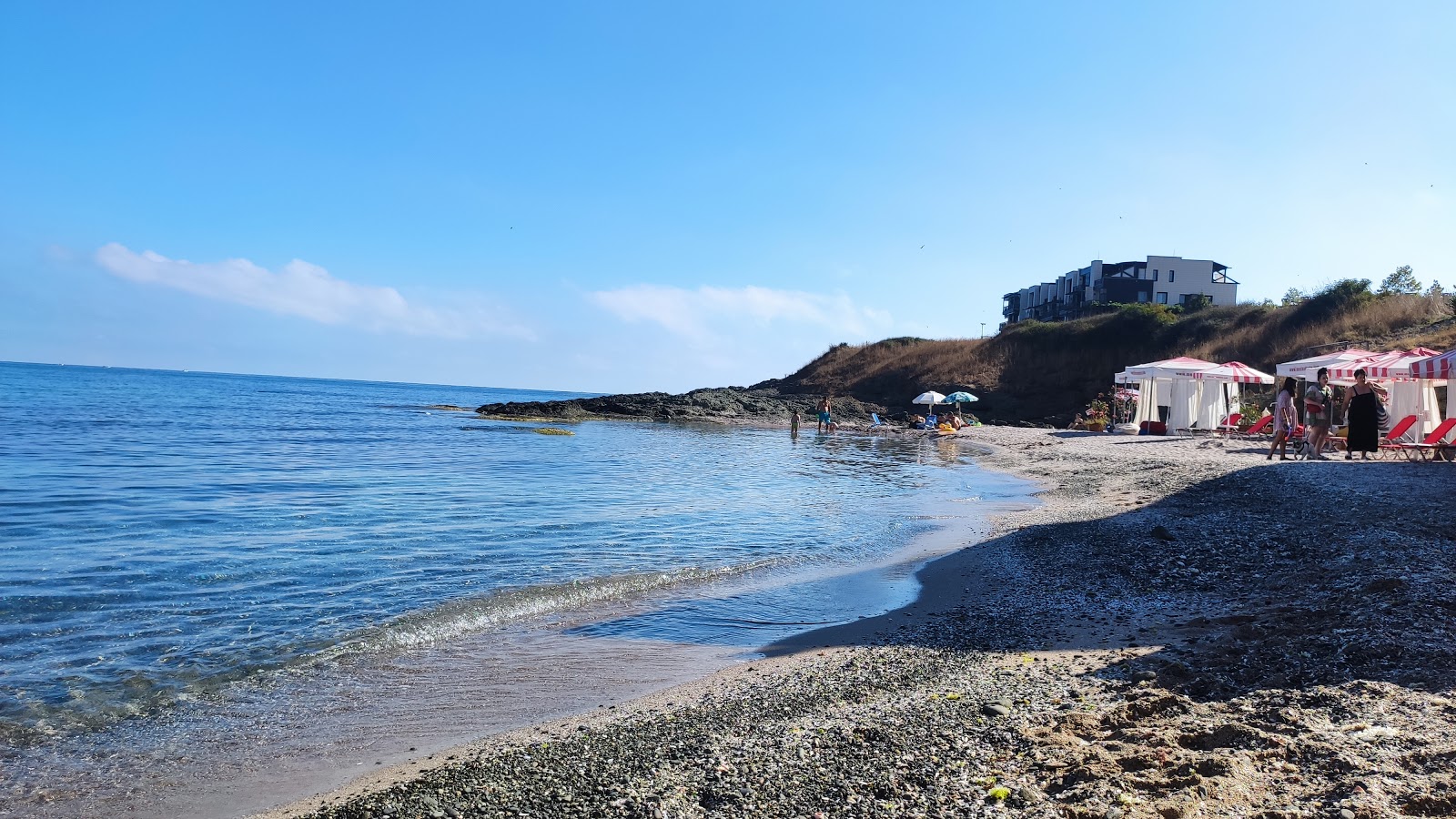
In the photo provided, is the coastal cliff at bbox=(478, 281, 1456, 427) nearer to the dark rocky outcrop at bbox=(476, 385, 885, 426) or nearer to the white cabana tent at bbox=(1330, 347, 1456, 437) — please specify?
the dark rocky outcrop at bbox=(476, 385, 885, 426)

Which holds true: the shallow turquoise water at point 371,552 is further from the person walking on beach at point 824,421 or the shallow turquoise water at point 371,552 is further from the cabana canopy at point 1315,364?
the person walking on beach at point 824,421

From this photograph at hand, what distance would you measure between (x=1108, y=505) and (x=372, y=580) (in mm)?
11630

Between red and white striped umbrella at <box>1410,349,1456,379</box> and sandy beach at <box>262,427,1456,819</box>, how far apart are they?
7361 mm

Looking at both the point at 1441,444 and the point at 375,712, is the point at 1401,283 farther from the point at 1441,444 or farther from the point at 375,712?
the point at 375,712

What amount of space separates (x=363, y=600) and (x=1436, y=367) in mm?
17297

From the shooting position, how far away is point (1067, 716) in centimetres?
458

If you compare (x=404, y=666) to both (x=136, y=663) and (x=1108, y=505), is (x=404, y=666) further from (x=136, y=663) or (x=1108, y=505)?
(x=1108, y=505)

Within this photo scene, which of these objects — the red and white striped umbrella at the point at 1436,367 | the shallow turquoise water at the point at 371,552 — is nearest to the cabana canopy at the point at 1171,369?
the shallow turquoise water at the point at 371,552

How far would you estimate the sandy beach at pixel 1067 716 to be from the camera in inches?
142

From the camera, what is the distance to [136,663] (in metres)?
6.44

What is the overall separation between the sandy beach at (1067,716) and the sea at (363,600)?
767 mm

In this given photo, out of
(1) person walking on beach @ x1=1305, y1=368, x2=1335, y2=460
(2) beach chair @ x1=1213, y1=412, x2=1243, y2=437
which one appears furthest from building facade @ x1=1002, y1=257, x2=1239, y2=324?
(1) person walking on beach @ x1=1305, y1=368, x2=1335, y2=460

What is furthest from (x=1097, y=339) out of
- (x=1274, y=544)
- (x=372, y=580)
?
(x=372, y=580)

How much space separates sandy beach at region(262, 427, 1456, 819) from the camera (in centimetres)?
362
